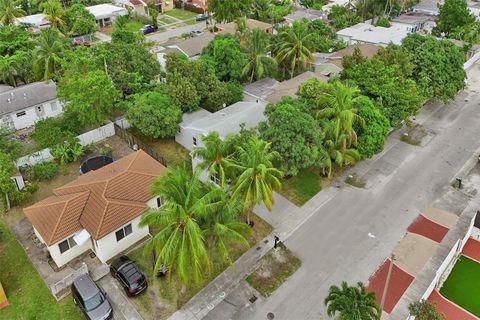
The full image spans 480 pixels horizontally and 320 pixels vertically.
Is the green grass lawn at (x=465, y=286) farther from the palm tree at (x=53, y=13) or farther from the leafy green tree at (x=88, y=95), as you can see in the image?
the palm tree at (x=53, y=13)

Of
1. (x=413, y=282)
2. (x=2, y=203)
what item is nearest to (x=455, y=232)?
(x=413, y=282)

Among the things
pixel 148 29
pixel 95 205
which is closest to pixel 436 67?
pixel 95 205

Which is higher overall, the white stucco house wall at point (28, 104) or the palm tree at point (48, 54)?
the palm tree at point (48, 54)

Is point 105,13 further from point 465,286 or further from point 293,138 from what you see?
point 465,286

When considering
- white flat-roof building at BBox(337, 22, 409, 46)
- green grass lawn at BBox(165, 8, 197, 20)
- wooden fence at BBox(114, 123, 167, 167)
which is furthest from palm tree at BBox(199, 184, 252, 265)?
green grass lawn at BBox(165, 8, 197, 20)

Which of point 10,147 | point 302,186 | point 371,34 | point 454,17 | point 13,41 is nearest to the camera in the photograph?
point 10,147

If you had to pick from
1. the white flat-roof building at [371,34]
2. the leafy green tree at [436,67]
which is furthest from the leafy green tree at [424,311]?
the white flat-roof building at [371,34]

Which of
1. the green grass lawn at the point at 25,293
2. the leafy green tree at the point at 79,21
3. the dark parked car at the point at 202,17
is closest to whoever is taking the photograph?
the green grass lawn at the point at 25,293
